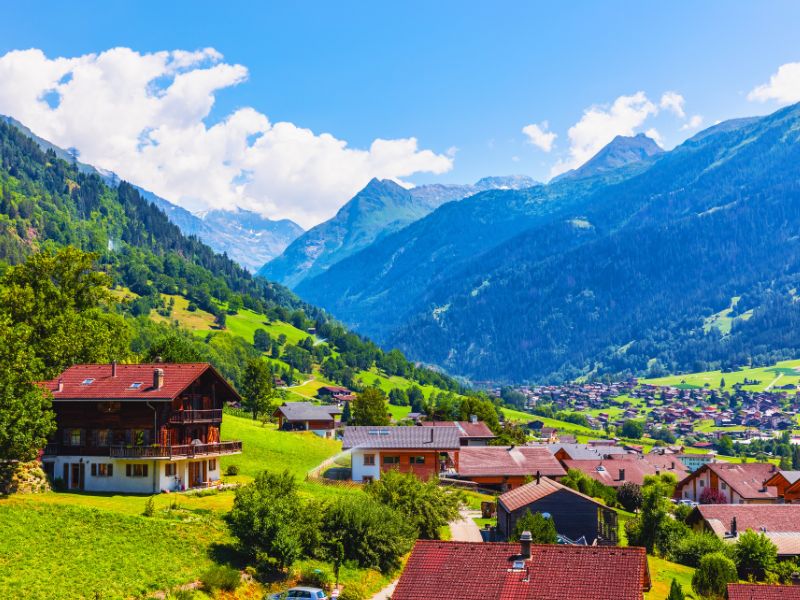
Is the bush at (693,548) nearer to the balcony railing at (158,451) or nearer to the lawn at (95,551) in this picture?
the balcony railing at (158,451)

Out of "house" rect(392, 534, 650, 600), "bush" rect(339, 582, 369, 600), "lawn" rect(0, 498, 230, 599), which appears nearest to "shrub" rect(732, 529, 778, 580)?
"bush" rect(339, 582, 369, 600)

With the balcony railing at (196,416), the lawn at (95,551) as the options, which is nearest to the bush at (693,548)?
the balcony railing at (196,416)

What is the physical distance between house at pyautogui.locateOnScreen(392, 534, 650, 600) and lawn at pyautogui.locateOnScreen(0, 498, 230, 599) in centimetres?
1303

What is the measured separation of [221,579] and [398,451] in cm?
5142

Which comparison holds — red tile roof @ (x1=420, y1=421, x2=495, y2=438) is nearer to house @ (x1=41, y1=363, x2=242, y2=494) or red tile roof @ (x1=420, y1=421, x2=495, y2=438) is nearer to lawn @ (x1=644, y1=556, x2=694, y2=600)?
lawn @ (x1=644, y1=556, x2=694, y2=600)

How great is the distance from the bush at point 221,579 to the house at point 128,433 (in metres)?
18.6

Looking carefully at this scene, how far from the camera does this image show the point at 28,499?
5378 centimetres

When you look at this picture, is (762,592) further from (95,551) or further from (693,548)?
(693,548)

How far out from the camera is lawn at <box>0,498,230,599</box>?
40.8 metres

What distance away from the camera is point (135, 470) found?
63.6 m

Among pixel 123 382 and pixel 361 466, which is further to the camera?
pixel 361 466

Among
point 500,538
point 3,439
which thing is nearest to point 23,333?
point 3,439

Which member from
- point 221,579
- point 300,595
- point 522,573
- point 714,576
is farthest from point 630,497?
point 522,573

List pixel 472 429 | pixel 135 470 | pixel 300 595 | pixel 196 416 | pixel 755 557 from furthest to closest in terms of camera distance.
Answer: pixel 472 429
pixel 755 557
pixel 196 416
pixel 135 470
pixel 300 595
